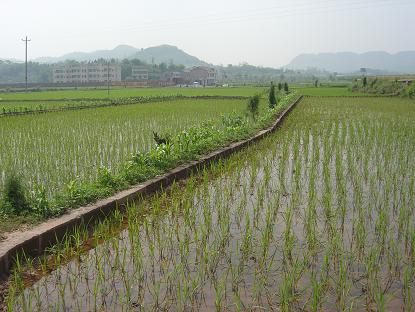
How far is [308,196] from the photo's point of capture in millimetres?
5039

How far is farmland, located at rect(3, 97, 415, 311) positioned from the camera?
9.02 feet

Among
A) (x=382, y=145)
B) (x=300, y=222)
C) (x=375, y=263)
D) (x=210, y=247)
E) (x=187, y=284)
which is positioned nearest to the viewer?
(x=187, y=284)

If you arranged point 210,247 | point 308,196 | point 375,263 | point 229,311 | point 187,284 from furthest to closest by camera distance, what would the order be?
point 308,196
point 210,247
point 375,263
point 187,284
point 229,311

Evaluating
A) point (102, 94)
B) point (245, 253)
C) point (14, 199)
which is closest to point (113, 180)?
point (14, 199)

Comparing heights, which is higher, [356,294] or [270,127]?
[270,127]

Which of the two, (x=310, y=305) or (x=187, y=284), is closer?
(x=310, y=305)

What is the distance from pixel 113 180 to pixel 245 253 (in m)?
2.11

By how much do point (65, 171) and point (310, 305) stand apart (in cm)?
452

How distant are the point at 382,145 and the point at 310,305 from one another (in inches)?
246

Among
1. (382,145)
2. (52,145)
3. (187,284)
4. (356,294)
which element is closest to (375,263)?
(356,294)

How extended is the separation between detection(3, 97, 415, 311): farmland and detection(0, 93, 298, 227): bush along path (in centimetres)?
37

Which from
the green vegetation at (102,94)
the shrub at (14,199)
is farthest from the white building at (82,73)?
the shrub at (14,199)

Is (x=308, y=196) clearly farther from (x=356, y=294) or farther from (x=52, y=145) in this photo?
(x=52, y=145)

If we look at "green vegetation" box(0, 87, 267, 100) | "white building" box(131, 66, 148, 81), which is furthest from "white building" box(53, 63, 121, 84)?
"green vegetation" box(0, 87, 267, 100)
